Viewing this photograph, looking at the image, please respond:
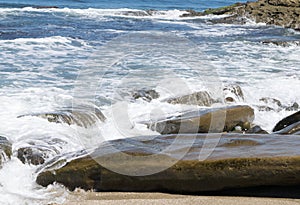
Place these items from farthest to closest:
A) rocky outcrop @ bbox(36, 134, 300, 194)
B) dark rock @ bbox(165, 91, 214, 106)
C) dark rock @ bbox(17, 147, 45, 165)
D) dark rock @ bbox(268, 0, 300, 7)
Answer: dark rock @ bbox(268, 0, 300, 7) → dark rock @ bbox(165, 91, 214, 106) → dark rock @ bbox(17, 147, 45, 165) → rocky outcrop @ bbox(36, 134, 300, 194)

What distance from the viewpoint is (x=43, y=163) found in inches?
168

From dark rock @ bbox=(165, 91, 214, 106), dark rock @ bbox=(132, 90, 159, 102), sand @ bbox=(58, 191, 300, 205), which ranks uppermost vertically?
sand @ bbox=(58, 191, 300, 205)

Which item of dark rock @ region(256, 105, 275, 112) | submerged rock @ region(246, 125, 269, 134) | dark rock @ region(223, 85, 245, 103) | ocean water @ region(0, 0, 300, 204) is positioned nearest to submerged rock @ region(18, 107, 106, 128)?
ocean water @ region(0, 0, 300, 204)

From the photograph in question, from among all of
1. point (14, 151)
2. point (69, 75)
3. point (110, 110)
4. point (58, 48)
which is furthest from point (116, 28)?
point (14, 151)

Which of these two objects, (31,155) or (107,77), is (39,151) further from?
(107,77)

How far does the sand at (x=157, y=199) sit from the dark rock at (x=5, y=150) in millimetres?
1092

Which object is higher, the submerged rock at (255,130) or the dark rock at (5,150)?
the dark rock at (5,150)

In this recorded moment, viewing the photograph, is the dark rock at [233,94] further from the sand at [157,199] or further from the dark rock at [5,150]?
the sand at [157,199]

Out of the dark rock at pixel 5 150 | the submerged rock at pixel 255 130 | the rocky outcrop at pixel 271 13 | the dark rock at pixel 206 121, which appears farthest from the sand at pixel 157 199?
the rocky outcrop at pixel 271 13

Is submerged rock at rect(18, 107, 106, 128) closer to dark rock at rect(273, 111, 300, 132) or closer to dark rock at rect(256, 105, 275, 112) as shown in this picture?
dark rock at rect(273, 111, 300, 132)

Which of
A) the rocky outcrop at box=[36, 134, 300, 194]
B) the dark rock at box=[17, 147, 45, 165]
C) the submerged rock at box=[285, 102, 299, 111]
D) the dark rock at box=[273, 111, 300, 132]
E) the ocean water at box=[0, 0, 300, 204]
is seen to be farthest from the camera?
the submerged rock at box=[285, 102, 299, 111]

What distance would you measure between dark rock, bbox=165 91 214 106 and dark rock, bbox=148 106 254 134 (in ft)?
3.41

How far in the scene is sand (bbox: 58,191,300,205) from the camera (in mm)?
3330

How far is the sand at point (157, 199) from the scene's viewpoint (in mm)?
3330
